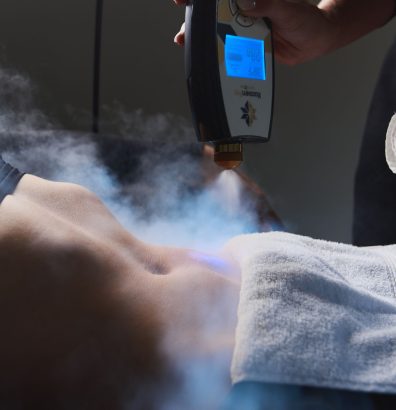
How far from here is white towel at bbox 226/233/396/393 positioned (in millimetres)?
474

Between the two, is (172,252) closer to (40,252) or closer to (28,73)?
(40,252)

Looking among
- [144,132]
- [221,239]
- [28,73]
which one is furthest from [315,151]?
[28,73]

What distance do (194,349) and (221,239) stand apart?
42 cm

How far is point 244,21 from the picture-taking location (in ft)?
2.42

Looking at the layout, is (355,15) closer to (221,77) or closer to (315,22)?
(315,22)

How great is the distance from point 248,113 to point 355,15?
43 cm

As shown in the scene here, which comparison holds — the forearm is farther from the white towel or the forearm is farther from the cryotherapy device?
the white towel

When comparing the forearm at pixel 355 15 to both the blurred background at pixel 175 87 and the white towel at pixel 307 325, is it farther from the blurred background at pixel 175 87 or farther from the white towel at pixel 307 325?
the white towel at pixel 307 325

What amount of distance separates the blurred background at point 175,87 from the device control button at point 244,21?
0.51m

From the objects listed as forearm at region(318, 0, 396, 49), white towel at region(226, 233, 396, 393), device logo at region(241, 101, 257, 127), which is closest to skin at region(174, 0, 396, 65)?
forearm at region(318, 0, 396, 49)

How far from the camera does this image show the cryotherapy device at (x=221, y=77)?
682 mm

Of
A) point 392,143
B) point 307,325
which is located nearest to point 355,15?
point 392,143

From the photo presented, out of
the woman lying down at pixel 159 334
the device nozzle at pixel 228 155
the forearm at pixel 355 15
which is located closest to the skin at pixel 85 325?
the woman lying down at pixel 159 334

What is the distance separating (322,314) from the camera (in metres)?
0.53
